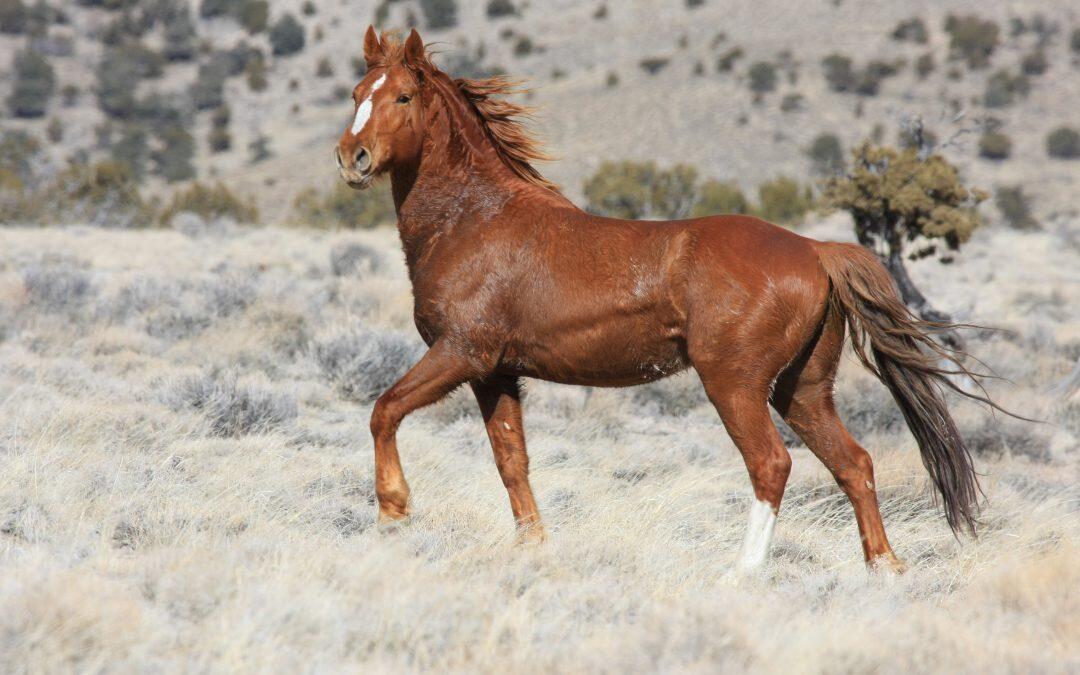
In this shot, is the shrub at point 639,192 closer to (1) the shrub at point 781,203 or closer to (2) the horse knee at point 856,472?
(1) the shrub at point 781,203

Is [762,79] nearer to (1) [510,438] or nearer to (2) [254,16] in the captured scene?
(2) [254,16]

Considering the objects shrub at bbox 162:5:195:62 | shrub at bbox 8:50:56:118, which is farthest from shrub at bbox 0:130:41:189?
shrub at bbox 162:5:195:62

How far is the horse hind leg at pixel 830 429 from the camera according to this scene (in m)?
5.10

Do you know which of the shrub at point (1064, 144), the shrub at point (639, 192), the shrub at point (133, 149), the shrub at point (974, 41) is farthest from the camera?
the shrub at point (133, 149)

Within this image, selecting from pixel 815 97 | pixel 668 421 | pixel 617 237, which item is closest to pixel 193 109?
pixel 815 97

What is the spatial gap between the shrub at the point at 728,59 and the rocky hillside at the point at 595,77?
0.14 meters

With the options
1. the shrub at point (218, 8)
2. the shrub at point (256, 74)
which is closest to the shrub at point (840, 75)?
the shrub at point (256, 74)

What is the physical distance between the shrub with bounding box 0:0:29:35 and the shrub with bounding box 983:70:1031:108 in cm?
5155

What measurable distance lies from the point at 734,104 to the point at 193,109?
2910 cm

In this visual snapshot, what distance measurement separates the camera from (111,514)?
5.23 meters

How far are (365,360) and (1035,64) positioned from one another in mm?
47522

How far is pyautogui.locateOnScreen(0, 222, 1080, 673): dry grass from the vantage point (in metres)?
3.57

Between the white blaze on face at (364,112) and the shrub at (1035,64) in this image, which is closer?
the white blaze on face at (364,112)

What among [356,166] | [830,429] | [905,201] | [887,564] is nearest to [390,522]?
[356,166]
